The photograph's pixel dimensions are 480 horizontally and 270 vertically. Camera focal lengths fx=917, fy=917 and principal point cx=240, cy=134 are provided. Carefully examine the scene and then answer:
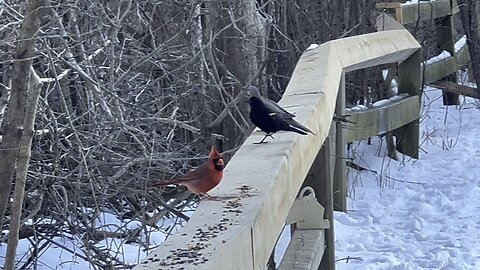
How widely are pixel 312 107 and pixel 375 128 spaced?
2949 millimetres

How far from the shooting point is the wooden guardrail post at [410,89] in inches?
273

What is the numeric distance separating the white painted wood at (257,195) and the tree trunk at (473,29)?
4.49m

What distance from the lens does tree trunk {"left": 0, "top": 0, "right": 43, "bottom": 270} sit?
4.04 m

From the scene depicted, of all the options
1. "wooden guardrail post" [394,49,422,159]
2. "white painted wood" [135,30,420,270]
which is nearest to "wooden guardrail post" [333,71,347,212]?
Answer: "white painted wood" [135,30,420,270]

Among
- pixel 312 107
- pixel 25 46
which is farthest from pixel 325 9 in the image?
pixel 312 107

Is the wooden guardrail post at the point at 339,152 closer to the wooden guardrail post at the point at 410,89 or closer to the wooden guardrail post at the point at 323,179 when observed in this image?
the wooden guardrail post at the point at 323,179

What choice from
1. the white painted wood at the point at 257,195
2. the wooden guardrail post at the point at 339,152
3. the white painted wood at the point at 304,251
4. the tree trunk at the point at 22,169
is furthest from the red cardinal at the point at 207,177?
the wooden guardrail post at the point at 339,152

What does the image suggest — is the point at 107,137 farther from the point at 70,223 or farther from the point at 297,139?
the point at 297,139

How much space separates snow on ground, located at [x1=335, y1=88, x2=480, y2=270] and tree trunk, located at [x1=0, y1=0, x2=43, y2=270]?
64.3 inches

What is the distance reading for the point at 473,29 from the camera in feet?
26.8

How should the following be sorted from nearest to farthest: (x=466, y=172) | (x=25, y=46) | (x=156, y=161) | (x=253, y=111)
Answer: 1. (x=253, y=111)
2. (x=25, y=46)
3. (x=156, y=161)
4. (x=466, y=172)

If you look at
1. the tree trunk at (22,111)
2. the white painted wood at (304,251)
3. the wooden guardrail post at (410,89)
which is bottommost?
the wooden guardrail post at (410,89)

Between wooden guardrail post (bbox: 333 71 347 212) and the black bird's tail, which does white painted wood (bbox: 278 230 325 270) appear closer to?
the black bird's tail

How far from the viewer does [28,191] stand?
511cm
